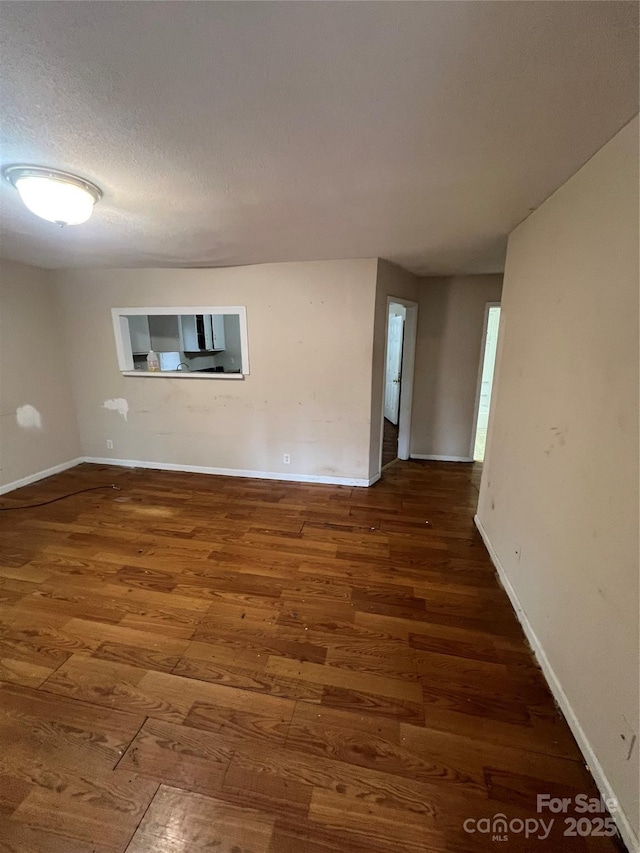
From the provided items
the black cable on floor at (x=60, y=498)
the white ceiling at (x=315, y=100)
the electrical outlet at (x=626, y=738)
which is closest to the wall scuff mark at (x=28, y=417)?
the black cable on floor at (x=60, y=498)

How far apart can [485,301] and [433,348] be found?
781mm

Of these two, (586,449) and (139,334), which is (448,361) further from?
(139,334)

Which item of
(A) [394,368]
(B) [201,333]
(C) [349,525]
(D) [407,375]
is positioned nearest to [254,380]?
(C) [349,525]

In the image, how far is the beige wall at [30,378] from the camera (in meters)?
3.46

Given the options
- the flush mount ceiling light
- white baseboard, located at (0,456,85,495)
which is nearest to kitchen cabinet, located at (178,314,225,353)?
white baseboard, located at (0,456,85,495)

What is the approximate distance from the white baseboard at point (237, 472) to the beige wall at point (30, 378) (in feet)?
1.87

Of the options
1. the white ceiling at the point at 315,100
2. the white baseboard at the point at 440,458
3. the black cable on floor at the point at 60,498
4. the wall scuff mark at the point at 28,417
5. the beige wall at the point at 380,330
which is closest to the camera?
the white ceiling at the point at 315,100

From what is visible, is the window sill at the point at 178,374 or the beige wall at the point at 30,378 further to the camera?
the window sill at the point at 178,374

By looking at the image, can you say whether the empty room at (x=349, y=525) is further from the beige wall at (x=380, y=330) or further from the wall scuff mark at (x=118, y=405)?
the wall scuff mark at (x=118, y=405)

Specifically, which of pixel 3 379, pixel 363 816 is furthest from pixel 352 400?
pixel 3 379

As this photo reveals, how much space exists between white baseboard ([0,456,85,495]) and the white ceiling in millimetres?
2844

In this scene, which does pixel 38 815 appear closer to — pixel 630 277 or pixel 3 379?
pixel 630 277

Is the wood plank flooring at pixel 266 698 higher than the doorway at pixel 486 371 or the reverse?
the reverse

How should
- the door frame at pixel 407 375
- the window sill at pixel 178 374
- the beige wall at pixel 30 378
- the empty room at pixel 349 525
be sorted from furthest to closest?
the door frame at pixel 407 375, the window sill at pixel 178 374, the beige wall at pixel 30 378, the empty room at pixel 349 525
